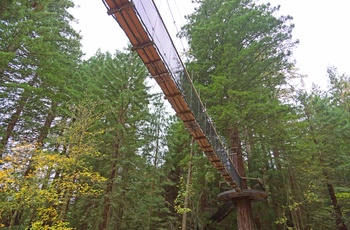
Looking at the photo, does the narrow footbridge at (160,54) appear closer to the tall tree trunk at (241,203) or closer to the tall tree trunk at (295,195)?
the tall tree trunk at (241,203)

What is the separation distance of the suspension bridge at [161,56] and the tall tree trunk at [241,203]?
2.05m

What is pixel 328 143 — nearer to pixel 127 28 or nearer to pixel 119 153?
pixel 119 153

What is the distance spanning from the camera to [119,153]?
29.7 ft

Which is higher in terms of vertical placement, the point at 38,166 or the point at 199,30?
the point at 199,30

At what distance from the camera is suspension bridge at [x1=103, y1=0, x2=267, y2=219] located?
9.12 feet

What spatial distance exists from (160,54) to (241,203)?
5531mm

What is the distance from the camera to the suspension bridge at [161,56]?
278 cm

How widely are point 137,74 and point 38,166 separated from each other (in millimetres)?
5236

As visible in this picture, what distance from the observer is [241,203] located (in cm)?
698

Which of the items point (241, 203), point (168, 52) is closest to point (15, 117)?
point (168, 52)

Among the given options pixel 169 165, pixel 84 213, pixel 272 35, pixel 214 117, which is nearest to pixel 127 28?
pixel 214 117

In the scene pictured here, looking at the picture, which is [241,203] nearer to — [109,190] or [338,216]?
[109,190]

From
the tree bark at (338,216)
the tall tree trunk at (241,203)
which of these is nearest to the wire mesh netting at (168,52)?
the tall tree trunk at (241,203)

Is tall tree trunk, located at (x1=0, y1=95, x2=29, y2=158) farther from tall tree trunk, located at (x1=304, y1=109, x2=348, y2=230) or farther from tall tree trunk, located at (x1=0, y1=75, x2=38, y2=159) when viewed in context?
tall tree trunk, located at (x1=304, y1=109, x2=348, y2=230)
